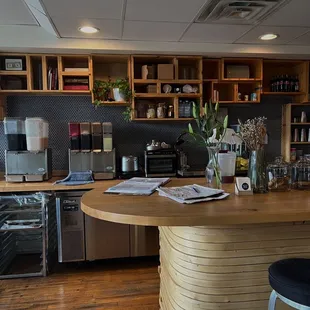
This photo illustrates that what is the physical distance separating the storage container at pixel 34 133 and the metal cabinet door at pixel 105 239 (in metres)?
0.86

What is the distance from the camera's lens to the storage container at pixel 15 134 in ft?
9.83

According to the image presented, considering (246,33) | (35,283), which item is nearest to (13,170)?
(35,283)

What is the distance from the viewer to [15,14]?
2.57 metres

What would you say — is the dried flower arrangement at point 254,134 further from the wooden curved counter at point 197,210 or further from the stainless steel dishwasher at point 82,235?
the stainless steel dishwasher at point 82,235

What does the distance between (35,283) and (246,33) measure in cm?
304

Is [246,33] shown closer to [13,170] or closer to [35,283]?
[13,170]

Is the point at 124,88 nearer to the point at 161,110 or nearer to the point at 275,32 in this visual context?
the point at 161,110

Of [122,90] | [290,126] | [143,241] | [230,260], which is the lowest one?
[143,241]

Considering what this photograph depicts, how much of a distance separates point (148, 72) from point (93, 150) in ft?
3.46

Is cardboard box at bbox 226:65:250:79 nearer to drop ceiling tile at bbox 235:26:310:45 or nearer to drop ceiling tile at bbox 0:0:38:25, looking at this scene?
drop ceiling tile at bbox 235:26:310:45

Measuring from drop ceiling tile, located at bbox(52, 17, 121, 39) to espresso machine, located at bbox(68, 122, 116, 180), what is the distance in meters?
0.86

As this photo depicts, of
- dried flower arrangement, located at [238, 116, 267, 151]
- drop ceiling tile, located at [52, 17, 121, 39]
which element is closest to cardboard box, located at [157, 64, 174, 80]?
drop ceiling tile, located at [52, 17, 121, 39]

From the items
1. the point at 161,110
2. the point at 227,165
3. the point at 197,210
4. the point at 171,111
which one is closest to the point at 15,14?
the point at 161,110

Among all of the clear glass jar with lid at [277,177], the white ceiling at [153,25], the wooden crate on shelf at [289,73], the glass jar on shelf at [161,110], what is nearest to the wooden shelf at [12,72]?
the white ceiling at [153,25]
